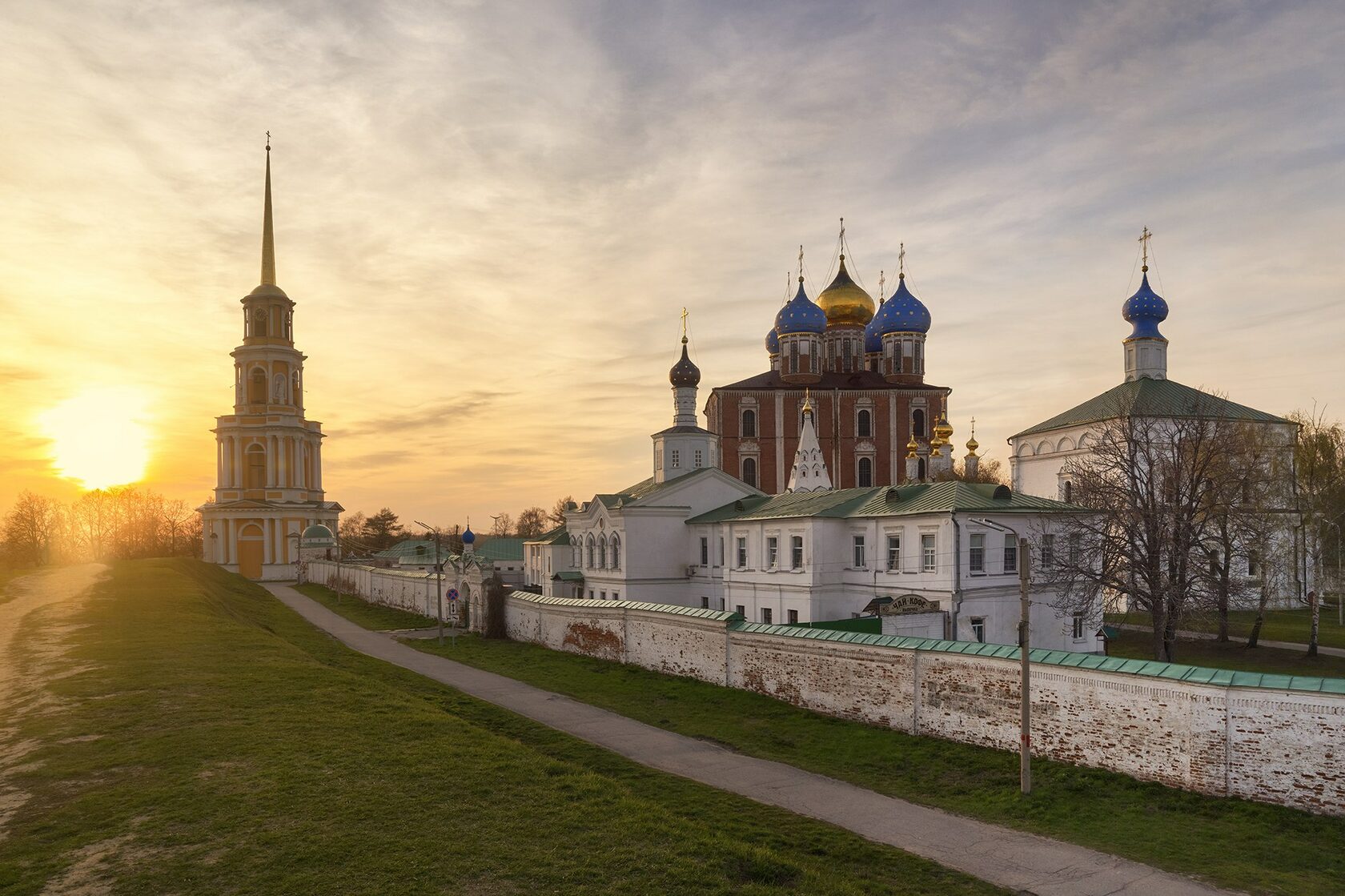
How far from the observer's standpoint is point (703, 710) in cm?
2089

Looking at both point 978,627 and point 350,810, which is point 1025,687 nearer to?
point 350,810

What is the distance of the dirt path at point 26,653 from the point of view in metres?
12.5

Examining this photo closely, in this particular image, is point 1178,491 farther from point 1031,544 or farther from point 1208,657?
point 1208,657

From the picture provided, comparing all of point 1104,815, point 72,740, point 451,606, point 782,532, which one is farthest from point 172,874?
point 451,606

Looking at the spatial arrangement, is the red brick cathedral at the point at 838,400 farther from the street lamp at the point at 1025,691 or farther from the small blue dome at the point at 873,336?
the street lamp at the point at 1025,691

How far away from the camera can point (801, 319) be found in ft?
205

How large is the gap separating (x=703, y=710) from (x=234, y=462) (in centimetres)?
6395

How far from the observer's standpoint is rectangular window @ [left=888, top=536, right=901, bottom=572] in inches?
1204

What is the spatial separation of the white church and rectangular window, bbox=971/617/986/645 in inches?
1.5

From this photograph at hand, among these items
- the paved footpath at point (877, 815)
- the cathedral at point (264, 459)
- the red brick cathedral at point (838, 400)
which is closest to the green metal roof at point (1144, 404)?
the red brick cathedral at point (838, 400)

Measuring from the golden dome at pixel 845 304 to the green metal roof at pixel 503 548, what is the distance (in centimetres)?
2963

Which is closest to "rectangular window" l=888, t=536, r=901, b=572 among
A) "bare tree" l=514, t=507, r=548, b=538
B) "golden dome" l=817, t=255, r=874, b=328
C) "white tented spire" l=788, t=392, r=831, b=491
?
"white tented spire" l=788, t=392, r=831, b=491

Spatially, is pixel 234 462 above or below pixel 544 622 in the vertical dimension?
above

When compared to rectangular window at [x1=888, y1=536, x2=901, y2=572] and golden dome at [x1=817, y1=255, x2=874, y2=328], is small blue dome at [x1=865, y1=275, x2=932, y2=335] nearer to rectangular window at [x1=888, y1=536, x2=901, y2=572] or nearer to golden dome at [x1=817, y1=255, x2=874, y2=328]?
golden dome at [x1=817, y1=255, x2=874, y2=328]
